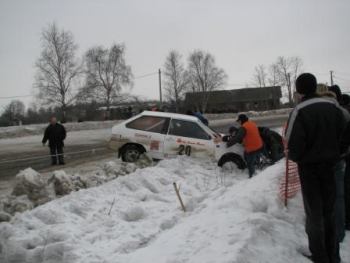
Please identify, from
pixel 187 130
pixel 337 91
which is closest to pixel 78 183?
pixel 187 130

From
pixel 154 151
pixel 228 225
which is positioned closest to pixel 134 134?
pixel 154 151

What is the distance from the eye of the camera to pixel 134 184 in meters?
10.3

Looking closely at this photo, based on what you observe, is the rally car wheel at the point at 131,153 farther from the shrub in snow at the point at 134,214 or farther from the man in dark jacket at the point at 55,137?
the shrub in snow at the point at 134,214

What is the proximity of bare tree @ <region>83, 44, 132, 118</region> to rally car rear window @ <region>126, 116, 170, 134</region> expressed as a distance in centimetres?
5809

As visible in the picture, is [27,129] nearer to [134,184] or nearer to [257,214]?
[134,184]

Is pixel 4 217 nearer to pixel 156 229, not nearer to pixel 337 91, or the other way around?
pixel 156 229

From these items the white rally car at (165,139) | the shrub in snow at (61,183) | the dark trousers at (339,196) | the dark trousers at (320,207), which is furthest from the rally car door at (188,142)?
the dark trousers at (320,207)

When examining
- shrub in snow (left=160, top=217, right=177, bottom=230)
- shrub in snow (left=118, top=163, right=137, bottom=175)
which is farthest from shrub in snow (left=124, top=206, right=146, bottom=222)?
shrub in snow (left=118, top=163, right=137, bottom=175)

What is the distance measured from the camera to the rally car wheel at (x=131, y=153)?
46.5 ft

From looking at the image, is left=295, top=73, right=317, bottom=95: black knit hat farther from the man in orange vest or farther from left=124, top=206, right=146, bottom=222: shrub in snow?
the man in orange vest

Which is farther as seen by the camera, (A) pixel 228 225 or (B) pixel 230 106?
(B) pixel 230 106

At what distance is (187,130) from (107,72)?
204 ft

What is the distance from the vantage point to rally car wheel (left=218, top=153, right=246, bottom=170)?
44.1ft

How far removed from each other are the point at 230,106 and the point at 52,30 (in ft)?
158
